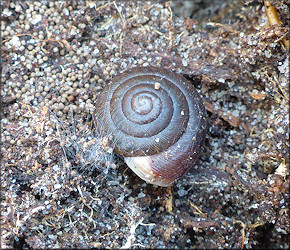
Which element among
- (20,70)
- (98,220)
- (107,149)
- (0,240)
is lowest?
(0,240)

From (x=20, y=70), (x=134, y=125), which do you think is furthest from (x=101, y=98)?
(x=20, y=70)

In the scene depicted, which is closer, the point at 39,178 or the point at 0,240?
the point at 0,240

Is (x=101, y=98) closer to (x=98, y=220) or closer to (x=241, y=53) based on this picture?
(x=98, y=220)

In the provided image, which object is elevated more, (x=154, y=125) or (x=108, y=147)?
(x=154, y=125)
